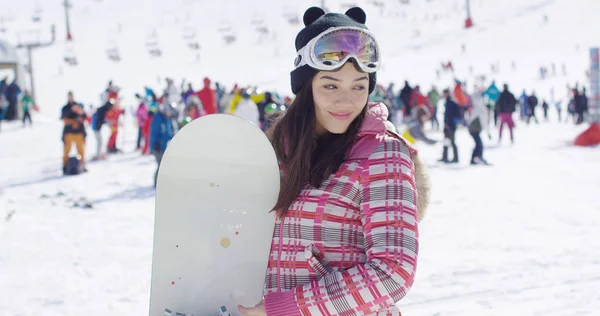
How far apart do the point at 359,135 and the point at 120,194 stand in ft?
27.1

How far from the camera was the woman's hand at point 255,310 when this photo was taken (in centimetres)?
161

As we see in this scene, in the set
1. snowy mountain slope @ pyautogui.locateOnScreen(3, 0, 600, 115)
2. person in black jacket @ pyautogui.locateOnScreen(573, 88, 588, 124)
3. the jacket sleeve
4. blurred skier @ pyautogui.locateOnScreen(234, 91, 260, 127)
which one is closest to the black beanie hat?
the jacket sleeve

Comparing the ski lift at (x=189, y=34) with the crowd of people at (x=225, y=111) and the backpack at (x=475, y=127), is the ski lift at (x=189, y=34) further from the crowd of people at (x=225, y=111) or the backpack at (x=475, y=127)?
the backpack at (x=475, y=127)

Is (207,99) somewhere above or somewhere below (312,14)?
below

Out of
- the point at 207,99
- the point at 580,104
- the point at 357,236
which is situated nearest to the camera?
the point at 357,236

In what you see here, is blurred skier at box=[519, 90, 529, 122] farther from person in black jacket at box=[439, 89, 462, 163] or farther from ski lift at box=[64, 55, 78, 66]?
ski lift at box=[64, 55, 78, 66]

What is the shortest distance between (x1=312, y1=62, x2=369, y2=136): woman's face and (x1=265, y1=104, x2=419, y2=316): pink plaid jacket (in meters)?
0.05

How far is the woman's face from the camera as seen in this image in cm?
165

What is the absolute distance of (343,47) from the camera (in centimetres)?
164

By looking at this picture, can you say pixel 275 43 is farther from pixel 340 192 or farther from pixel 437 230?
pixel 340 192

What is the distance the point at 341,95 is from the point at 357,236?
1.14 feet

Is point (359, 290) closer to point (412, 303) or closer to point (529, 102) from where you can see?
point (412, 303)

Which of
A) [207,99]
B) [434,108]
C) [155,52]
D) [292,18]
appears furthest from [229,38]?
[207,99]

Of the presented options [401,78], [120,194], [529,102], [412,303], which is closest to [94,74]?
[401,78]
